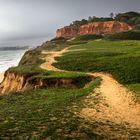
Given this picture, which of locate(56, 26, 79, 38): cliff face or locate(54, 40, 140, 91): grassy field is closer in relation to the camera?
locate(54, 40, 140, 91): grassy field

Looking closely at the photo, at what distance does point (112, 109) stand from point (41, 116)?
6093mm

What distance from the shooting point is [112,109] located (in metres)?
25.1

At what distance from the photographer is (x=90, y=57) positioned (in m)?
52.0

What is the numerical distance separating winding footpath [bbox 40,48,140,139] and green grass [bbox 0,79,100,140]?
1.16 meters

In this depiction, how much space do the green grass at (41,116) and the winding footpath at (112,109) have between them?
1.16 m

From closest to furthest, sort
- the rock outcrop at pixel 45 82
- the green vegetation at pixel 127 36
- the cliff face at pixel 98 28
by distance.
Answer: the rock outcrop at pixel 45 82 → the green vegetation at pixel 127 36 → the cliff face at pixel 98 28

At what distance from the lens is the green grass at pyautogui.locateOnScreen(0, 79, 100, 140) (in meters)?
17.4

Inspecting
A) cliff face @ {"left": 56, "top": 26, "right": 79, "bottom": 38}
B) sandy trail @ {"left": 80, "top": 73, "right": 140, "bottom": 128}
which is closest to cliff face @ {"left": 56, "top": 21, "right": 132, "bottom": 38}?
cliff face @ {"left": 56, "top": 26, "right": 79, "bottom": 38}

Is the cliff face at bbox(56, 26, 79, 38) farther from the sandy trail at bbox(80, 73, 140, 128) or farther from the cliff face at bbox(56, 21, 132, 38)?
the sandy trail at bbox(80, 73, 140, 128)

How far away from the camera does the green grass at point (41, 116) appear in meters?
17.4

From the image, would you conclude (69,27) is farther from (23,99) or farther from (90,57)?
(23,99)

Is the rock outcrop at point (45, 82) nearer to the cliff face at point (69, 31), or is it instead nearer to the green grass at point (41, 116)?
the green grass at point (41, 116)

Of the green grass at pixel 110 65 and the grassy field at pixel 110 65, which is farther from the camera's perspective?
the green grass at pixel 110 65

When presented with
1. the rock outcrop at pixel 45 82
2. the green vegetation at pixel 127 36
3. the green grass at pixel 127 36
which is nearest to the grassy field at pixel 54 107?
the rock outcrop at pixel 45 82
